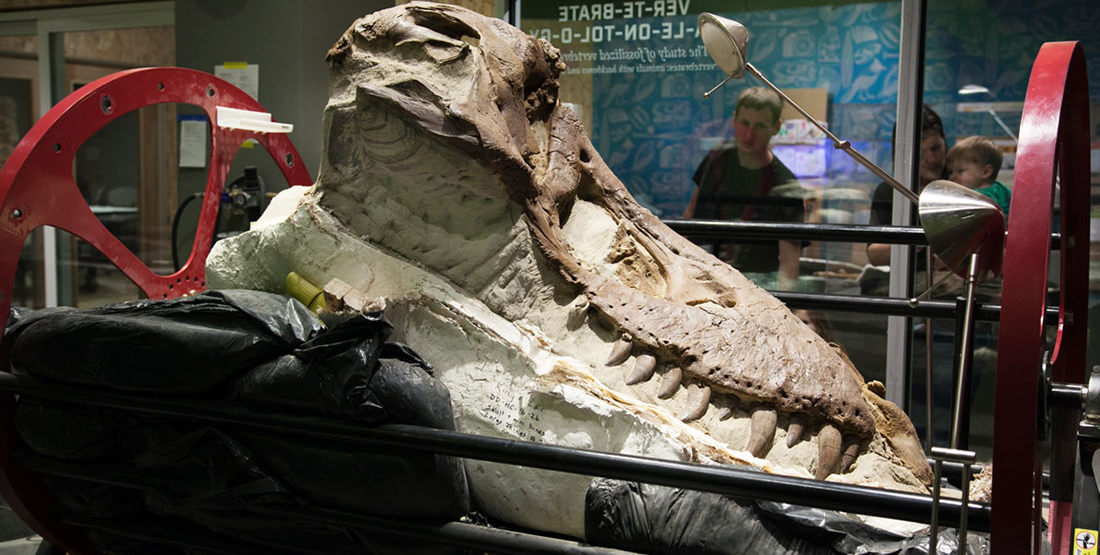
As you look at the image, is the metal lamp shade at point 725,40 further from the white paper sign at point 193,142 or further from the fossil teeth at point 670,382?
the white paper sign at point 193,142

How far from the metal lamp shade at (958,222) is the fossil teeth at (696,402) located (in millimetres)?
746

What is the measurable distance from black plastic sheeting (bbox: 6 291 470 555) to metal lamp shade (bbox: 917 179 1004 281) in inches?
35.0

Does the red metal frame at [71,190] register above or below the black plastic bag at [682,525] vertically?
above

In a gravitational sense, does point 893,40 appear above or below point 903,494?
above

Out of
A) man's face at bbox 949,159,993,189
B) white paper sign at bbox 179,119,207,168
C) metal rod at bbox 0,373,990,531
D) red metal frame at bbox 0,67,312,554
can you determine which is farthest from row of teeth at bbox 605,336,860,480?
white paper sign at bbox 179,119,207,168

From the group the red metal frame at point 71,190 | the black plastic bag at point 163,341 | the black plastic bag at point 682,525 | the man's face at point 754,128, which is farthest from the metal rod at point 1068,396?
the man's face at point 754,128

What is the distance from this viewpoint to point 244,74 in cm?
409

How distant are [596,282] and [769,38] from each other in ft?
7.56

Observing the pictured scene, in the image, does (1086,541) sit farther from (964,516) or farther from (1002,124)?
(1002,124)

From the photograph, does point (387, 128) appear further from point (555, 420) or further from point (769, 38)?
point (769, 38)

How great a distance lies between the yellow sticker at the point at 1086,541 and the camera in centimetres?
166

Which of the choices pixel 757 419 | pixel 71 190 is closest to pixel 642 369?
pixel 757 419

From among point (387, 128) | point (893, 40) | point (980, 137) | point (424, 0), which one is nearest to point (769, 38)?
point (893, 40)

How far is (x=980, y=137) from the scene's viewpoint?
12.2 ft
